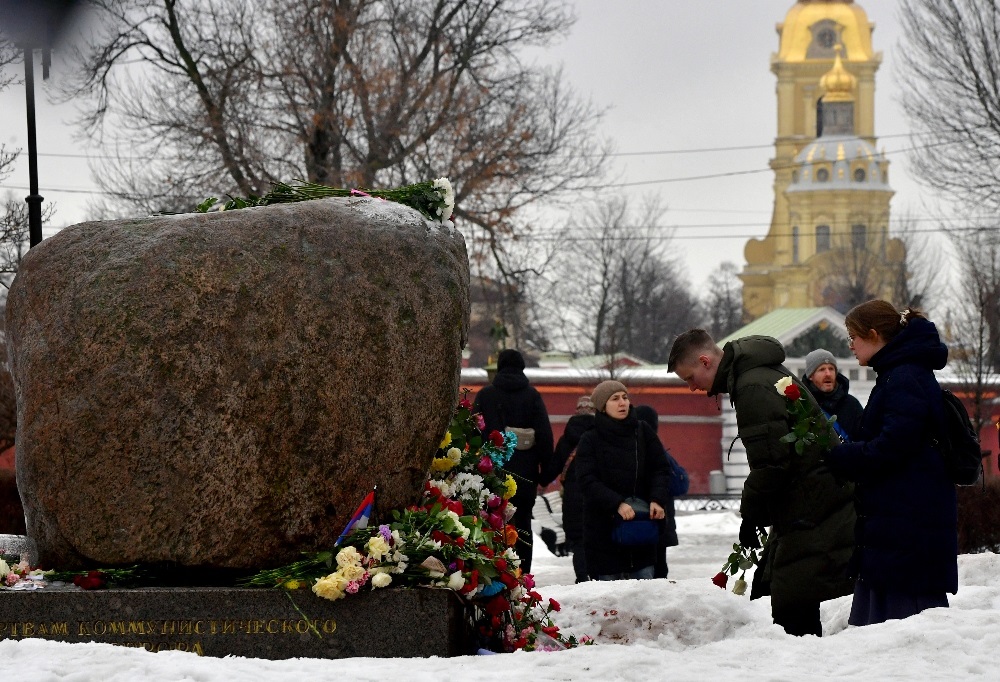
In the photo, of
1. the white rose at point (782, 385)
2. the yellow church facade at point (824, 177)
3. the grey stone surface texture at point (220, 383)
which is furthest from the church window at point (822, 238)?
the grey stone surface texture at point (220, 383)

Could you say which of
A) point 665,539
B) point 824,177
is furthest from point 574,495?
point 824,177

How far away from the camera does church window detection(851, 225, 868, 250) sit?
234 feet

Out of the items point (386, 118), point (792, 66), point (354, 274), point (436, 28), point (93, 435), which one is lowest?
point (93, 435)

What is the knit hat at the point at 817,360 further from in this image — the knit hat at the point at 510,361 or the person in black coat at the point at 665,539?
the knit hat at the point at 510,361

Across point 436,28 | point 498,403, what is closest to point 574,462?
point 498,403

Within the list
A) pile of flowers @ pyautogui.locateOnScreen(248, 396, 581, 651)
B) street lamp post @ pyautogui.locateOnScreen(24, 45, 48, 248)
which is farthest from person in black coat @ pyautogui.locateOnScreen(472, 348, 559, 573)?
street lamp post @ pyautogui.locateOnScreen(24, 45, 48, 248)

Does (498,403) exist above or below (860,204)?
below

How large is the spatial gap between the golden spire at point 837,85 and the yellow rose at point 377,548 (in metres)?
83.5

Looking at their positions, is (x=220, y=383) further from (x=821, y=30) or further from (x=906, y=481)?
(x=821, y=30)

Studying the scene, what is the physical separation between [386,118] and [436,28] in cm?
276

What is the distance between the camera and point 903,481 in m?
5.90

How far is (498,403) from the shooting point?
11.0m

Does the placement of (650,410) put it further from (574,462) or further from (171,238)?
(171,238)

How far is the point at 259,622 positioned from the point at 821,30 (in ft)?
303
